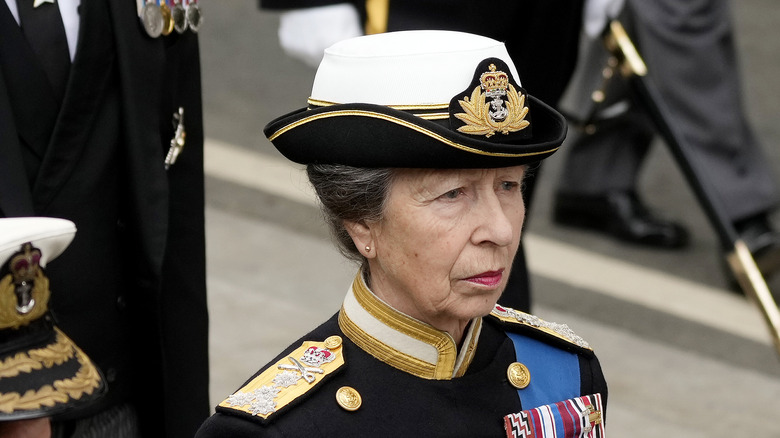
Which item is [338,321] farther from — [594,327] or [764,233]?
[764,233]

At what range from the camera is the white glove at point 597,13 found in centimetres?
423

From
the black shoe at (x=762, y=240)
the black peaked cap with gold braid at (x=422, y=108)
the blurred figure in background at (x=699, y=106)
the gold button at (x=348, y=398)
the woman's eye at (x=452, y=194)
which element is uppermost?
the black peaked cap with gold braid at (x=422, y=108)

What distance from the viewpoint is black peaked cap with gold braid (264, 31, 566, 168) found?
82.7 inches

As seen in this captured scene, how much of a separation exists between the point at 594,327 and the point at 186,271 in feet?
8.79

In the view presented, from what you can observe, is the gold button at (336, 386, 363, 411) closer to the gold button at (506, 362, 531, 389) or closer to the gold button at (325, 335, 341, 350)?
the gold button at (325, 335, 341, 350)

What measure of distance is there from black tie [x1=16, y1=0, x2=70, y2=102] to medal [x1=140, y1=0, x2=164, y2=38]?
18 cm

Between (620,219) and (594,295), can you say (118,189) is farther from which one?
(620,219)

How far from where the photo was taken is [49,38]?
2.52 metres

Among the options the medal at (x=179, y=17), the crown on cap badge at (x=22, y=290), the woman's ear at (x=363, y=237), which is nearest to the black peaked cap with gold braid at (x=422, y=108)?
the woman's ear at (x=363, y=237)

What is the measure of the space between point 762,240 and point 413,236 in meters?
3.52

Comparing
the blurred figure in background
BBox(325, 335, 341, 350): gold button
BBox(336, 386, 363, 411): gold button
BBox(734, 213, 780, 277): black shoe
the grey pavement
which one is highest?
BBox(325, 335, 341, 350): gold button

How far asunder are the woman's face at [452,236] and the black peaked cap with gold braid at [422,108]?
0.18 feet

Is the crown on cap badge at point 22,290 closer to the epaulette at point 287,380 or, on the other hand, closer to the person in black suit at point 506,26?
the epaulette at point 287,380

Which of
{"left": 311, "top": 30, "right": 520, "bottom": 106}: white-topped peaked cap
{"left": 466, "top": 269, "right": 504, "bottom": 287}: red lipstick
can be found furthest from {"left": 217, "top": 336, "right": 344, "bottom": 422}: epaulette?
{"left": 311, "top": 30, "right": 520, "bottom": 106}: white-topped peaked cap
